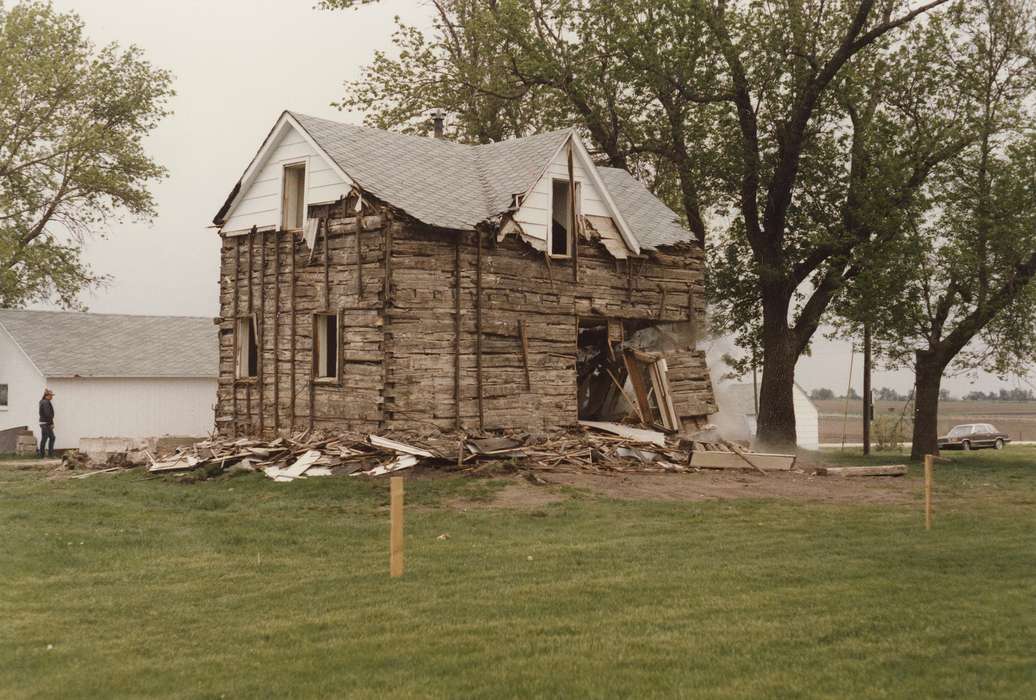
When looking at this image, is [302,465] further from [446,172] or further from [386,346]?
[446,172]

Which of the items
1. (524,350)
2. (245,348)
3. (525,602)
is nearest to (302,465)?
(524,350)

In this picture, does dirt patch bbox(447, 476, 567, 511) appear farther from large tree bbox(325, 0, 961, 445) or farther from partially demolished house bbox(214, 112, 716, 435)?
large tree bbox(325, 0, 961, 445)

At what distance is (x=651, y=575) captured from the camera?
40.1ft

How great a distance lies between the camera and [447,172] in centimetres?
2808

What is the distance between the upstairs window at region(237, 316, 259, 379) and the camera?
2780cm

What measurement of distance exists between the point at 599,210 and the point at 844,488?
385 inches

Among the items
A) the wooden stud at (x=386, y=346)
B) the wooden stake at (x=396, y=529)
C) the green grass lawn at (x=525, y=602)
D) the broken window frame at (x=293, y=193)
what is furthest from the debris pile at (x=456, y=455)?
the wooden stake at (x=396, y=529)

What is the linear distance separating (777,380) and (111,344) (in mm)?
25817

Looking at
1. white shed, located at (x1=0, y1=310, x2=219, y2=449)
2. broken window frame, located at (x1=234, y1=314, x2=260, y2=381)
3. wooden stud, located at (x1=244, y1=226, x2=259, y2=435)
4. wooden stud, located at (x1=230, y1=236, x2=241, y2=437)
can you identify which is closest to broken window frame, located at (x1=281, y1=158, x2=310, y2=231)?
wooden stud, located at (x1=244, y1=226, x2=259, y2=435)

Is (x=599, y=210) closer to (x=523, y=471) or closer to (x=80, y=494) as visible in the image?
(x=523, y=471)

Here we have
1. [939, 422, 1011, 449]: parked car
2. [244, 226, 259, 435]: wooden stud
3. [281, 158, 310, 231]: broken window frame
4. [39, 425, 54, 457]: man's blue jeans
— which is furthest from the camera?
[939, 422, 1011, 449]: parked car

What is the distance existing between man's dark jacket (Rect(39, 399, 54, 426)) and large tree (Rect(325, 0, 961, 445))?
1928 centimetres

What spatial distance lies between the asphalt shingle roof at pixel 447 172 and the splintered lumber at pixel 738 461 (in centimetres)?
670

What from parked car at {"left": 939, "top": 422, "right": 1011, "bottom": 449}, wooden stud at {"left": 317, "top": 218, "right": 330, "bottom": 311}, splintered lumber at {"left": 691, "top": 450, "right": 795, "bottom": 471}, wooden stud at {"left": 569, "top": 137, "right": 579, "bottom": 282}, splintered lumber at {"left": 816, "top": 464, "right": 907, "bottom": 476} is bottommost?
parked car at {"left": 939, "top": 422, "right": 1011, "bottom": 449}
